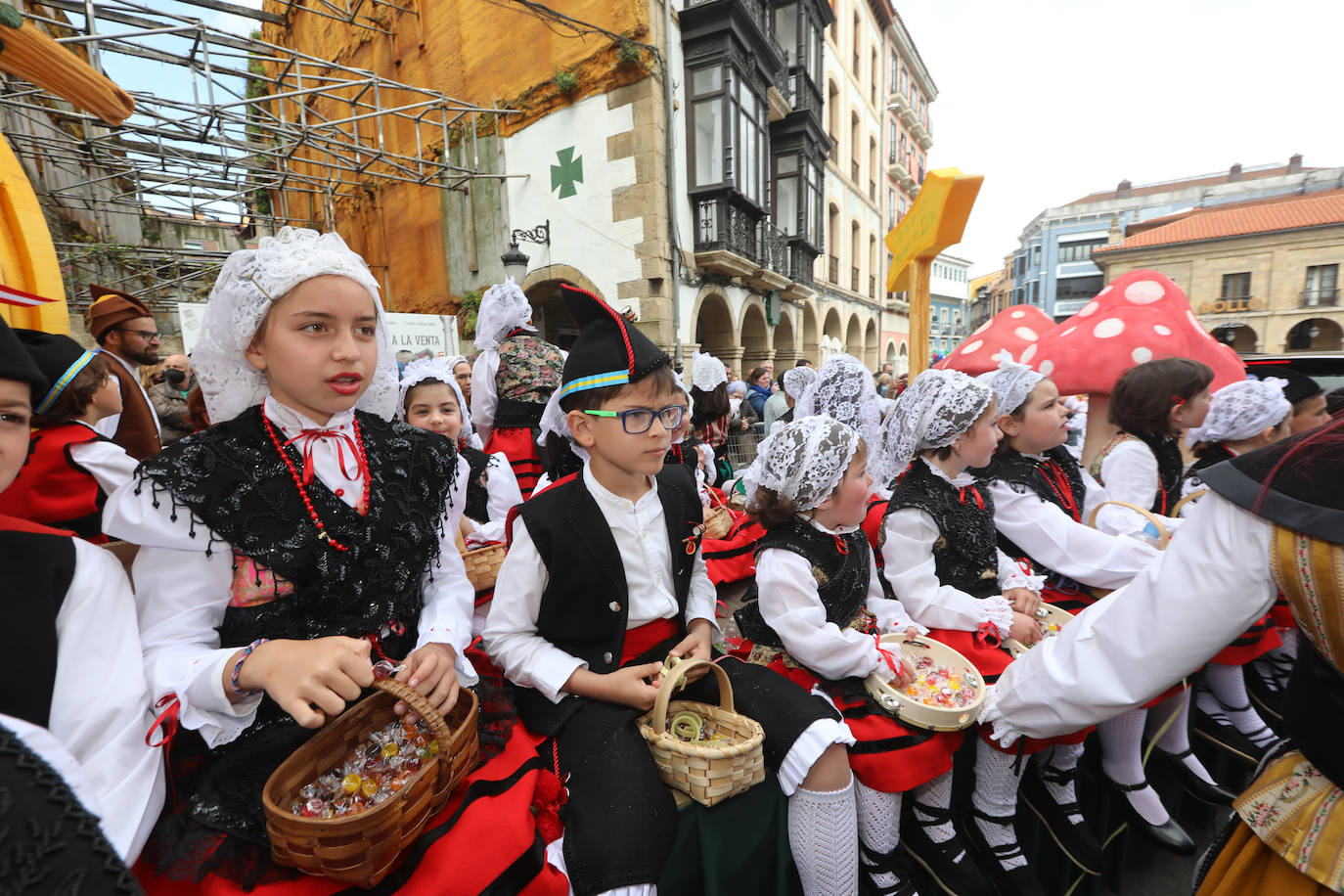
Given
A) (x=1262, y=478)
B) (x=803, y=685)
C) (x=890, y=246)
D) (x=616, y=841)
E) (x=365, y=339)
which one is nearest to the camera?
(x=1262, y=478)

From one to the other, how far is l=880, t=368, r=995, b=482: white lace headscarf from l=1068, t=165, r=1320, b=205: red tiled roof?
165ft

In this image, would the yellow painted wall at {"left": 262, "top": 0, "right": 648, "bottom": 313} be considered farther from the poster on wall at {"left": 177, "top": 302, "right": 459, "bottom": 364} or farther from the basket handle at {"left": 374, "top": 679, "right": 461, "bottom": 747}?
the basket handle at {"left": 374, "top": 679, "right": 461, "bottom": 747}

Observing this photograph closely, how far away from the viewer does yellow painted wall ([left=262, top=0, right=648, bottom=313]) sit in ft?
32.2

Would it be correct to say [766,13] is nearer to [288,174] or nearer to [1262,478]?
[288,174]

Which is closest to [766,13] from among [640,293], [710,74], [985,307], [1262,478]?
[710,74]

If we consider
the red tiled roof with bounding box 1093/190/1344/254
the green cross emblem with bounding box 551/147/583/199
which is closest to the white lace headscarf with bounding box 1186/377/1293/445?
the green cross emblem with bounding box 551/147/583/199

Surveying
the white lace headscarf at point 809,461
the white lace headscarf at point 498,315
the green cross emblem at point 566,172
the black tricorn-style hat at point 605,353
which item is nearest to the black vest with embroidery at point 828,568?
the white lace headscarf at point 809,461

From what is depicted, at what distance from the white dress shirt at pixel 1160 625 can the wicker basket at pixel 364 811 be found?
→ 4.74 ft

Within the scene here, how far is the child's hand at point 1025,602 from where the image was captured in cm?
234

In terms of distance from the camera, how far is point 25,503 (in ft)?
6.56

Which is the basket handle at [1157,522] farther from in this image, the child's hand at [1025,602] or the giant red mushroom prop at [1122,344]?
the giant red mushroom prop at [1122,344]

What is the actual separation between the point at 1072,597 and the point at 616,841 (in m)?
Answer: 2.46

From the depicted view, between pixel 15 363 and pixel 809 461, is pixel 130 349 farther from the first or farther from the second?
pixel 809 461

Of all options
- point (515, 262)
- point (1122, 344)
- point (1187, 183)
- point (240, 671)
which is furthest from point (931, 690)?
point (1187, 183)
